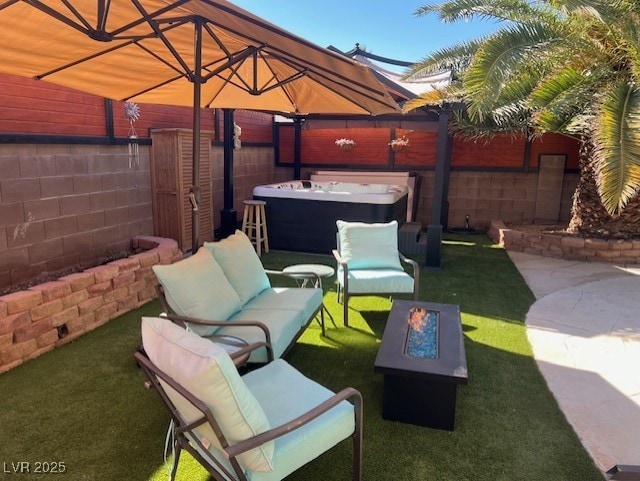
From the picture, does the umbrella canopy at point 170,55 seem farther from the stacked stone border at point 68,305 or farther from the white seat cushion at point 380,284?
the white seat cushion at point 380,284

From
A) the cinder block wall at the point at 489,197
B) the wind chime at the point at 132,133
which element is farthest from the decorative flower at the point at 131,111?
the cinder block wall at the point at 489,197

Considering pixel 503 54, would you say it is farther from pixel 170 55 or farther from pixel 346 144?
pixel 346 144

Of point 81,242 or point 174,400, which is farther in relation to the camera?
point 81,242

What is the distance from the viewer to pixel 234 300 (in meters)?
3.24

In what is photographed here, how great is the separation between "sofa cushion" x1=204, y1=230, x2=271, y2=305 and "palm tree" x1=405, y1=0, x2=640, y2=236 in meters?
3.09

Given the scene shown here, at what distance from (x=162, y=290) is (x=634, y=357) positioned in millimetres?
3782

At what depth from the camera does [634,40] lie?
475 centimetres

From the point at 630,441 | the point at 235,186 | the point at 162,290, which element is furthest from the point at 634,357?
the point at 235,186

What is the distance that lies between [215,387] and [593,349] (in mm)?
3506

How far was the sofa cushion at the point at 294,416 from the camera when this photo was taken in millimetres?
1806

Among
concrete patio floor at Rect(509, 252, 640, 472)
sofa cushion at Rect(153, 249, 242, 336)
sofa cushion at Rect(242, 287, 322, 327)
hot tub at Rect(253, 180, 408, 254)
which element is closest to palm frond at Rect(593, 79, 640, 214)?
concrete patio floor at Rect(509, 252, 640, 472)

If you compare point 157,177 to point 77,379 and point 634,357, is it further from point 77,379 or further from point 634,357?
point 634,357

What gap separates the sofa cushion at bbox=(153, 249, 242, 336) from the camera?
282 centimetres

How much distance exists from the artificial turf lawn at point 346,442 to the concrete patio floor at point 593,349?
15 centimetres
